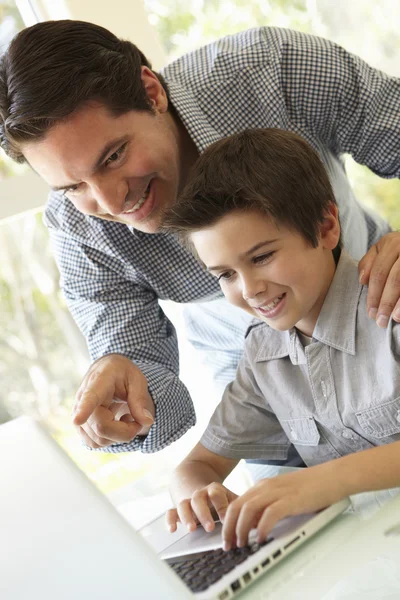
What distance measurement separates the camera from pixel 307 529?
2.52 ft

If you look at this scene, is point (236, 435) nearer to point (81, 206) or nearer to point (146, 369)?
point (146, 369)

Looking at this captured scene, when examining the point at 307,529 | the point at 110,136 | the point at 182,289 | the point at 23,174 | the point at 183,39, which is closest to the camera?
the point at 307,529

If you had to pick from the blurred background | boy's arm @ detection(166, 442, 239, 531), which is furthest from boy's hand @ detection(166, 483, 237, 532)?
the blurred background

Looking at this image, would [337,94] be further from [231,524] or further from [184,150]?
[231,524]

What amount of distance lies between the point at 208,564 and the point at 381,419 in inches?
14.5

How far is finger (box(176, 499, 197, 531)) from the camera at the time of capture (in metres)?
0.94

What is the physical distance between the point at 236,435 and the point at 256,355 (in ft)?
0.45

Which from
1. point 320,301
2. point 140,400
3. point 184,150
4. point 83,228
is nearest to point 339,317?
point 320,301

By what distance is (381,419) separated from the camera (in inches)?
39.6

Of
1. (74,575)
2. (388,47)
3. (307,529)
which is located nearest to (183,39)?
(388,47)

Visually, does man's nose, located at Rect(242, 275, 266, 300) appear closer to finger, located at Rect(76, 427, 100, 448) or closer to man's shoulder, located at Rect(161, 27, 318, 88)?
finger, located at Rect(76, 427, 100, 448)

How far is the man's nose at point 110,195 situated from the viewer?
1145 mm

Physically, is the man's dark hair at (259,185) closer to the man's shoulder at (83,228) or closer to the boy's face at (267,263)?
the boy's face at (267,263)

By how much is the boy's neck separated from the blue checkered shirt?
0.30 metres
